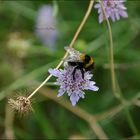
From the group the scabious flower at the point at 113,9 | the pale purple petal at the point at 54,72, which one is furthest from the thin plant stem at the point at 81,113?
the pale purple petal at the point at 54,72

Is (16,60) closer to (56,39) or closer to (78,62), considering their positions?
(56,39)

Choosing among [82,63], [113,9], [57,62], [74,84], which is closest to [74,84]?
[74,84]

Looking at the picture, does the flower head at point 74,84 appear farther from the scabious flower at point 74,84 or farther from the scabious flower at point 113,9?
the scabious flower at point 113,9

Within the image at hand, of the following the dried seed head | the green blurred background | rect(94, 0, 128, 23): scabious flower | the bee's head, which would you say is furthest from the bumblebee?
the green blurred background

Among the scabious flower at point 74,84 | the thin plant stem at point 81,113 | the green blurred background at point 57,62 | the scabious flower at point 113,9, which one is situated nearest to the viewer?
the scabious flower at point 74,84

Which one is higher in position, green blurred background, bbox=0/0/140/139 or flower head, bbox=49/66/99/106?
green blurred background, bbox=0/0/140/139

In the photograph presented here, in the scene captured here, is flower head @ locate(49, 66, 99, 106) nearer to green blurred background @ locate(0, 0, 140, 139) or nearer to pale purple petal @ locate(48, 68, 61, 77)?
pale purple petal @ locate(48, 68, 61, 77)

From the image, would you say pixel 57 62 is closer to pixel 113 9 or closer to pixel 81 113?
pixel 81 113

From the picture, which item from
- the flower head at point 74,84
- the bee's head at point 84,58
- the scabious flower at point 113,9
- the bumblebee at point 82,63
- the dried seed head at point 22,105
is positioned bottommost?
the dried seed head at point 22,105

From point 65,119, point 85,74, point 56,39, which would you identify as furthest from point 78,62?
point 56,39
